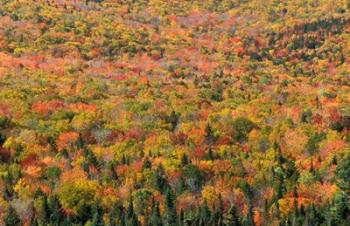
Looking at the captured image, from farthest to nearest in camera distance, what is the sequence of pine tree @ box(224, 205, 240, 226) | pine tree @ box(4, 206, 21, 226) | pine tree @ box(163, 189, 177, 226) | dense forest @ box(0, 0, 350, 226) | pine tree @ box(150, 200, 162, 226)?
dense forest @ box(0, 0, 350, 226), pine tree @ box(224, 205, 240, 226), pine tree @ box(163, 189, 177, 226), pine tree @ box(150, 200, 162, 226), pine tree @ box(4, 206, 21, 226)

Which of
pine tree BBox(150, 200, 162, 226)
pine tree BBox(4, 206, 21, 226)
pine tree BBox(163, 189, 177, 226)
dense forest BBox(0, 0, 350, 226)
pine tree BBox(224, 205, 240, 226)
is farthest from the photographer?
dense forest BBox(0, 0, 350, 226)

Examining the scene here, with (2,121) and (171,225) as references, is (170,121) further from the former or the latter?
(171,225)

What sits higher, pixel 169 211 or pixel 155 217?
pixel 169 211

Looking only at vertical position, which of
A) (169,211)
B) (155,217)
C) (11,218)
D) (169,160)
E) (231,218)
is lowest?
(169,160)

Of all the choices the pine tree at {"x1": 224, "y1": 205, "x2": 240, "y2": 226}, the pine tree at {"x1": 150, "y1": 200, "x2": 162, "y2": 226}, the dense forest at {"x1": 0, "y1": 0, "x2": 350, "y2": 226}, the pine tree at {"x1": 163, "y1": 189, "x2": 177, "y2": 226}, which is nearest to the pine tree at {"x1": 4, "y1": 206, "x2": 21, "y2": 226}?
the dense forest at {"x1": 0, "y1": 0, "x2": 350, "y2": 226}

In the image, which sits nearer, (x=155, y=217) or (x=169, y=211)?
(x=155, y=217)

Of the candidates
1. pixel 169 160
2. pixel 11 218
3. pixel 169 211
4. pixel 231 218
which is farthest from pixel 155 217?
Answer: pixel 169 160

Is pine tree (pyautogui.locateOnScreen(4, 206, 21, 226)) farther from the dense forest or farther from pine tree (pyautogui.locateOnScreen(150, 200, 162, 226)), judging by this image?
pine tree (pyautogui.locateOnScreen(150, 200, 162, 226))

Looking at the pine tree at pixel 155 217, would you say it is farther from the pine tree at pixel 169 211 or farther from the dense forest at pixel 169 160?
the pine tree at pixel 169 211

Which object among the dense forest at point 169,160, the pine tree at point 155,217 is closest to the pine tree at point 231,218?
the dense forest at point 169,160

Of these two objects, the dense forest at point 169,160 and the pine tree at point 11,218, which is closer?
the pine tree at point 11,218

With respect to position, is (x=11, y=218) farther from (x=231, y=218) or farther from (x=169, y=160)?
(x=169, y=160)

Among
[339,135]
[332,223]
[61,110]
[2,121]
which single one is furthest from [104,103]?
[332,223]
